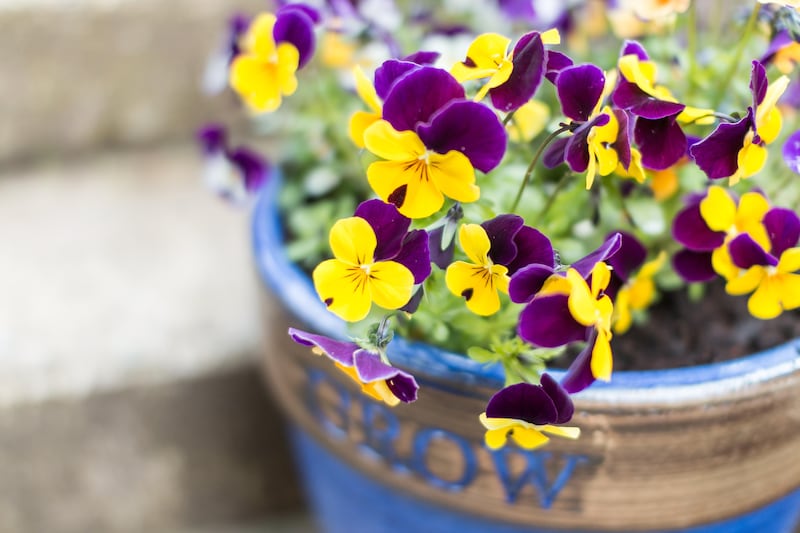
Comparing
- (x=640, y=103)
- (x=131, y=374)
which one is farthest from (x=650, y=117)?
(x=131, y=374)

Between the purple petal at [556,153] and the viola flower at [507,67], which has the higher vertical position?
the viola flower at [507,67]

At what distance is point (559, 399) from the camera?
0.47 metres

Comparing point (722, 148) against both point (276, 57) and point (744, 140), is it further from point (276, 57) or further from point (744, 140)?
point (276, 57)

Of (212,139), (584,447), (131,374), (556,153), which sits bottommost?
(131,374)

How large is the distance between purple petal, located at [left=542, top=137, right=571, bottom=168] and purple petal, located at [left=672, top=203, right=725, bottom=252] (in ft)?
0.41

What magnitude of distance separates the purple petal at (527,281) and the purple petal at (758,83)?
0.16 meters

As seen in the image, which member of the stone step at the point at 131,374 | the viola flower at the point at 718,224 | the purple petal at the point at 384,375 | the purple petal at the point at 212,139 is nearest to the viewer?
the purple petal at the point at 384,375

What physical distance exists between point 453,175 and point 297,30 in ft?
0.70

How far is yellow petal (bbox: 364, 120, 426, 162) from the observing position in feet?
1.53

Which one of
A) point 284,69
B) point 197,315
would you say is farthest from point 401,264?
point 197,315

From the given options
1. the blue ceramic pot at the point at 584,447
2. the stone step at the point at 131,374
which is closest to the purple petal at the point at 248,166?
the blue ceramic pot at the point at 584,447

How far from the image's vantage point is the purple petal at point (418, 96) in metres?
0.46

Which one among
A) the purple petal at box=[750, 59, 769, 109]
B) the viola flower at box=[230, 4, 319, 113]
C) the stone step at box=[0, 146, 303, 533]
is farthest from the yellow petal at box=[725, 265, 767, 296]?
the stone step at box=[0, 146, 303, 533]

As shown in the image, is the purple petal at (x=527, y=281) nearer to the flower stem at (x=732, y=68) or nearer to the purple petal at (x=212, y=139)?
the flower stem at (x=732, y=68)
